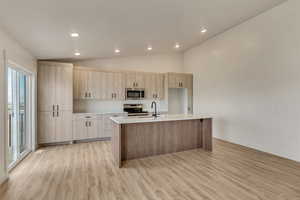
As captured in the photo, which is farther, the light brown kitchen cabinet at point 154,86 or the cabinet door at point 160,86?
the cabinet door at point 160,86

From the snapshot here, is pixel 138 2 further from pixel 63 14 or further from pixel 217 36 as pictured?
pixel 217 36

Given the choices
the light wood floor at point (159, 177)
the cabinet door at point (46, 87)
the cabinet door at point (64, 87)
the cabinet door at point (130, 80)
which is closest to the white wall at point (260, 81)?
the light wood floor at point (159, 177)

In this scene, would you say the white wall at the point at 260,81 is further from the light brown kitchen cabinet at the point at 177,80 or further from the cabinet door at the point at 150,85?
the cabinet door at the point at 150,85

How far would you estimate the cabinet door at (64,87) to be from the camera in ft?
15.7

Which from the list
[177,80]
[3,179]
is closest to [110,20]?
[3,179]

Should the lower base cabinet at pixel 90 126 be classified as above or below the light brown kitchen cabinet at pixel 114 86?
below

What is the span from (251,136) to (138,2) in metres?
4.24

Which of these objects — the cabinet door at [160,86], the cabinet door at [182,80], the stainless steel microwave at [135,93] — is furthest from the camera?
the cabinet door at [182,80]

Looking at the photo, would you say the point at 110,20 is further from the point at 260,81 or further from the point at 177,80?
the point at 177,80

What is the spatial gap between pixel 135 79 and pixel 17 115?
359cm

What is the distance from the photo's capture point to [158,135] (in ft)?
13.1

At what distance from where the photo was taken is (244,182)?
2627 mm

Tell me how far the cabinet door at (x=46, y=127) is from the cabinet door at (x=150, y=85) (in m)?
3.26

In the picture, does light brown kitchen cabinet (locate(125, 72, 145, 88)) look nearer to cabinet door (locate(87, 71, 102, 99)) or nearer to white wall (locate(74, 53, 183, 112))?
white wall (locate(74, 53, 183, 112))
